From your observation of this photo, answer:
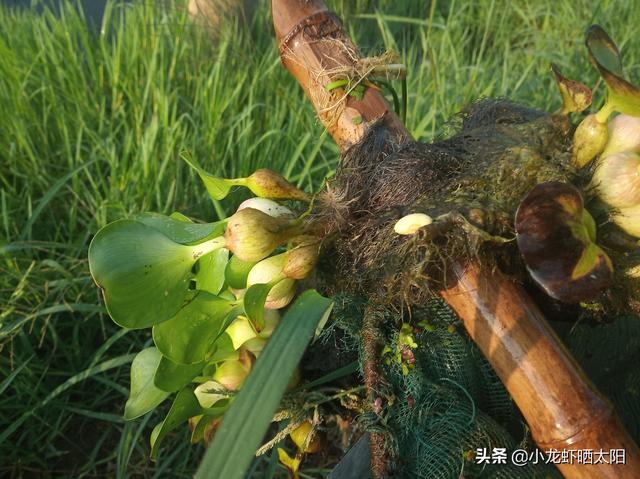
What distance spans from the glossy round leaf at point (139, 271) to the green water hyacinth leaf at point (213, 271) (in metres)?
0.04

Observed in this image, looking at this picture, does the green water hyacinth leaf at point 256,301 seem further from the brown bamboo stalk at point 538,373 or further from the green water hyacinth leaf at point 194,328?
the brown bamboo stalk at point 538,373

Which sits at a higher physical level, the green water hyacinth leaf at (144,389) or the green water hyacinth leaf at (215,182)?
the green water hyacinth leaf at (215,182)

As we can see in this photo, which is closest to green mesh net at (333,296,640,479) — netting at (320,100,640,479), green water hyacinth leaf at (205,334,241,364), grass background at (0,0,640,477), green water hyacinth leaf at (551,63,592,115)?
netting at (320,100,640,479)

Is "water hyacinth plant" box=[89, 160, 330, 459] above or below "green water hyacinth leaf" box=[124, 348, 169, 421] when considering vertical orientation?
above

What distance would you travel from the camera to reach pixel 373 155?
0.59 metres

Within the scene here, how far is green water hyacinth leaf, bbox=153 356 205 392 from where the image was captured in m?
0.57

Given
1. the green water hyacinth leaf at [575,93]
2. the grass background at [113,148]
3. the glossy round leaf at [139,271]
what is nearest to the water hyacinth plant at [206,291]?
the glossy round leaf at [139,271]

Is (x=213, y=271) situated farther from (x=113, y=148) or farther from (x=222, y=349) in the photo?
(x=113, y=148)

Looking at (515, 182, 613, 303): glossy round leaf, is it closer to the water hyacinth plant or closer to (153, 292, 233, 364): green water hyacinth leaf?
the water hyacinth plant

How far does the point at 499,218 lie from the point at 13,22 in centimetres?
184

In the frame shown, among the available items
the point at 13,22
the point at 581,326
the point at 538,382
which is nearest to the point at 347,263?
the point at 538,382

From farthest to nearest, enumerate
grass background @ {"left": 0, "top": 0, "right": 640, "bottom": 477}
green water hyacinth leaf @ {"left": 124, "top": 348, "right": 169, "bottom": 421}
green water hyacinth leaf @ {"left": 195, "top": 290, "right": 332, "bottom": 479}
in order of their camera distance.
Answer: grass background @ {"left": 0, "top": 0, "right": 640, "bottom": 477}
green water hyacinth leaf @ {"left": 124, "top": 348, "right": 169, "bottom": 421}
green water hyacinth leaf @ {"left": 195, "top": 290, "right": 332, "bottom": 479}

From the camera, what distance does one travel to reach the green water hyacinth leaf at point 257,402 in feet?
1.21

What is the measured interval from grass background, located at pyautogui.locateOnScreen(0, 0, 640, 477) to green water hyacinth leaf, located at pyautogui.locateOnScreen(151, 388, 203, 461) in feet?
1.16
